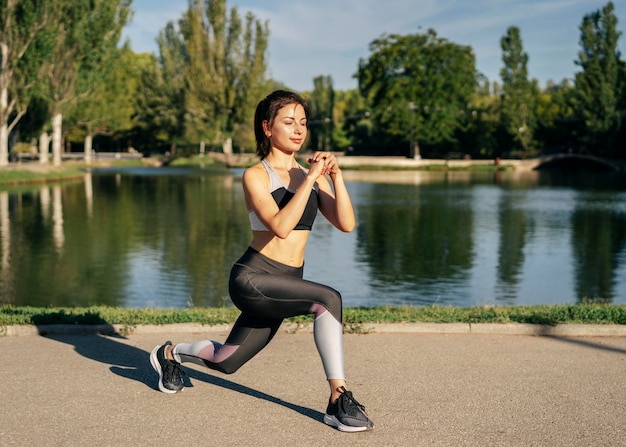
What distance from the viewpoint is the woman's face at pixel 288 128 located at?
15.9 ft

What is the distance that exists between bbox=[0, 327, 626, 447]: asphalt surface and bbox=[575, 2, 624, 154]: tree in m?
80.7

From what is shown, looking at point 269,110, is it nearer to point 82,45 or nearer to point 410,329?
point 410,329

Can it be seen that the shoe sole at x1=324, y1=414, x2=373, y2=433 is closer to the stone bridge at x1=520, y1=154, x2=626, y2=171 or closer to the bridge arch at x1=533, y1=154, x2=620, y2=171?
the stone bridge at x1=520, y1=154, x2=626, y2=171

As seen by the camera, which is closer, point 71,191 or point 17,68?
point 71,191

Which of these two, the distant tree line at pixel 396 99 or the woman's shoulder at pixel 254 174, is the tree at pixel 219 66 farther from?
the woman's shoulder at pixel 254 174

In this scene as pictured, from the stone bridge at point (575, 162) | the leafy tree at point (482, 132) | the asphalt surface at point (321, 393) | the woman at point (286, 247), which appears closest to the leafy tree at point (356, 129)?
the leafy tree at point (482, 132)

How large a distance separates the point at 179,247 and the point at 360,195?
73.6 ft

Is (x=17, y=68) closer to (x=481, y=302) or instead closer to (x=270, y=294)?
(x=481, y=302)

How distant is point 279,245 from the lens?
15.9 feet

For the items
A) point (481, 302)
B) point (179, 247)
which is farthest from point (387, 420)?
point (179, 247)

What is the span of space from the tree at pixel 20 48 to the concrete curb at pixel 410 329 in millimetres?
39296

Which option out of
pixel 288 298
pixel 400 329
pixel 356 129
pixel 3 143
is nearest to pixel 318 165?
pixel 288 298

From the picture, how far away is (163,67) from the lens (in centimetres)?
9225

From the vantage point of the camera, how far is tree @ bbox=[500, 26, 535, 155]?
285 feet
